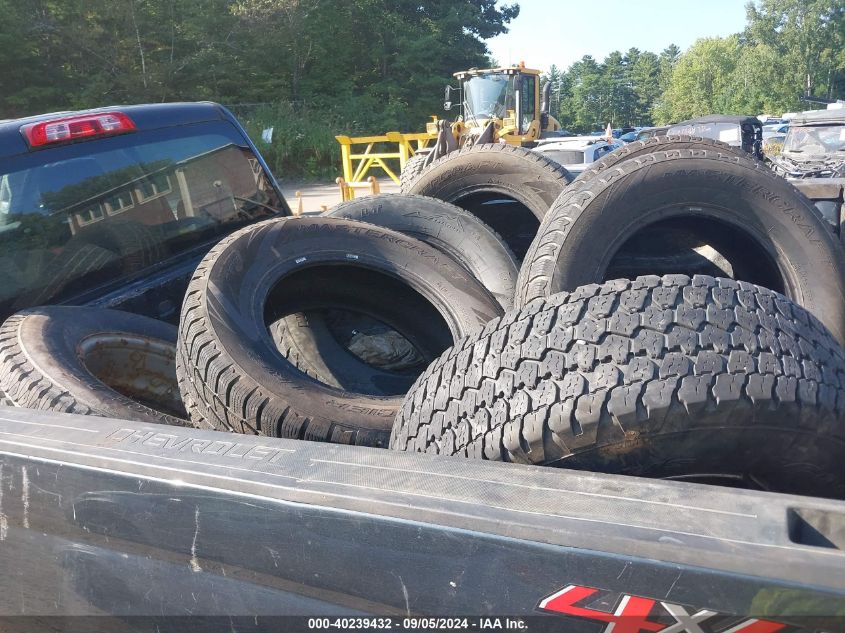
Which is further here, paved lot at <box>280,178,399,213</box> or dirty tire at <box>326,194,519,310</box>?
paved lot at <box>280,178,399,213</box>

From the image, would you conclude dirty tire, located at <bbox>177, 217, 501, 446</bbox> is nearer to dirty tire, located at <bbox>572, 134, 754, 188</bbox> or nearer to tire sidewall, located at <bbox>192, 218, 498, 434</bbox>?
tire sidewall, located at <bbox>192, 218, 498, 434</bbox>

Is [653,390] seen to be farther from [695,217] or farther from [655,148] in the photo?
[655,148]

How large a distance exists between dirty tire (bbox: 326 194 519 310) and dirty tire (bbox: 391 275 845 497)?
1.67 meters

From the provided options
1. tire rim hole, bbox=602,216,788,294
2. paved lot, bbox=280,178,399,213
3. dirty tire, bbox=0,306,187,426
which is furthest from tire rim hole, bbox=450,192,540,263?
paved lot, bbox=280,178,399,213

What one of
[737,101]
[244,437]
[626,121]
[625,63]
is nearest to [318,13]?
[244,437]

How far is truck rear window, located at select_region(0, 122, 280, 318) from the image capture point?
2.87m

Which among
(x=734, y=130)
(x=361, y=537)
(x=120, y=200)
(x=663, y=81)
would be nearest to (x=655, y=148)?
(x=120, y=200)

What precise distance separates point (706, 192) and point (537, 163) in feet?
4.34

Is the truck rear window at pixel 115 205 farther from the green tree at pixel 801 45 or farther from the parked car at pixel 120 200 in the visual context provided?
the green tree at pixel 801 45

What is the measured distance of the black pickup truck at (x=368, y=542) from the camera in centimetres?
101

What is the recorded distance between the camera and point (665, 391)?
1413mm

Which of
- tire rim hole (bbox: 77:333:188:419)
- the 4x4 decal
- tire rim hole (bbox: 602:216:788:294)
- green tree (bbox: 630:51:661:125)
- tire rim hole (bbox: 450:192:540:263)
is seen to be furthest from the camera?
green tree (bbox: 630:51:661:125)

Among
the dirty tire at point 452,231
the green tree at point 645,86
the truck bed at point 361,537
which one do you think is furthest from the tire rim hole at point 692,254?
the green tree at point 645,86

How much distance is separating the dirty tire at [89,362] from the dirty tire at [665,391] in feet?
4.02
